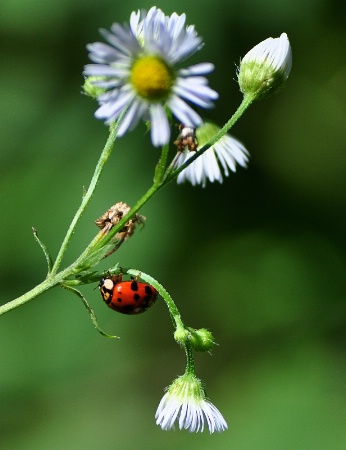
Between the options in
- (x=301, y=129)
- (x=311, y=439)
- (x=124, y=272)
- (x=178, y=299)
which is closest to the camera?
(x=124, y=272)

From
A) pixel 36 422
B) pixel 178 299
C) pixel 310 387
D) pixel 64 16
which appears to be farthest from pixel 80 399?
pixel 64 16

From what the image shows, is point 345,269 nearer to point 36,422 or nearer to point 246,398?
point 246,398

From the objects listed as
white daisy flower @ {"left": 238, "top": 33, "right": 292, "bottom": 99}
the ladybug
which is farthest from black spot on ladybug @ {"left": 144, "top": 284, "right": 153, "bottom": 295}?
white daisy flower @ {"left": 238, "top": 33, "right": 292, "bottom": 99}

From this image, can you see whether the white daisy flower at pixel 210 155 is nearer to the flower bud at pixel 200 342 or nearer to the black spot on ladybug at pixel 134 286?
the black spot on ladybug at pixel 134 286

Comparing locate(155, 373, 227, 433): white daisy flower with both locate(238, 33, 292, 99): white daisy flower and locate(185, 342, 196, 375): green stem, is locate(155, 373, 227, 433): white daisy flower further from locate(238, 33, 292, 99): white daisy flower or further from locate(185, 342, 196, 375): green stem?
locate(238, 33, 292, 99): white daisy flower

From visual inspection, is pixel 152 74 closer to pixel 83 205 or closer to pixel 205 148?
pixel 205 148

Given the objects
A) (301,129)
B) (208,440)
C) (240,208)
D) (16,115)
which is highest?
(301,129)

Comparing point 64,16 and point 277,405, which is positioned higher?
point 64,16

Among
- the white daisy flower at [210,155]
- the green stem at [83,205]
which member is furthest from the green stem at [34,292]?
the white daisy flower at [210,155]
